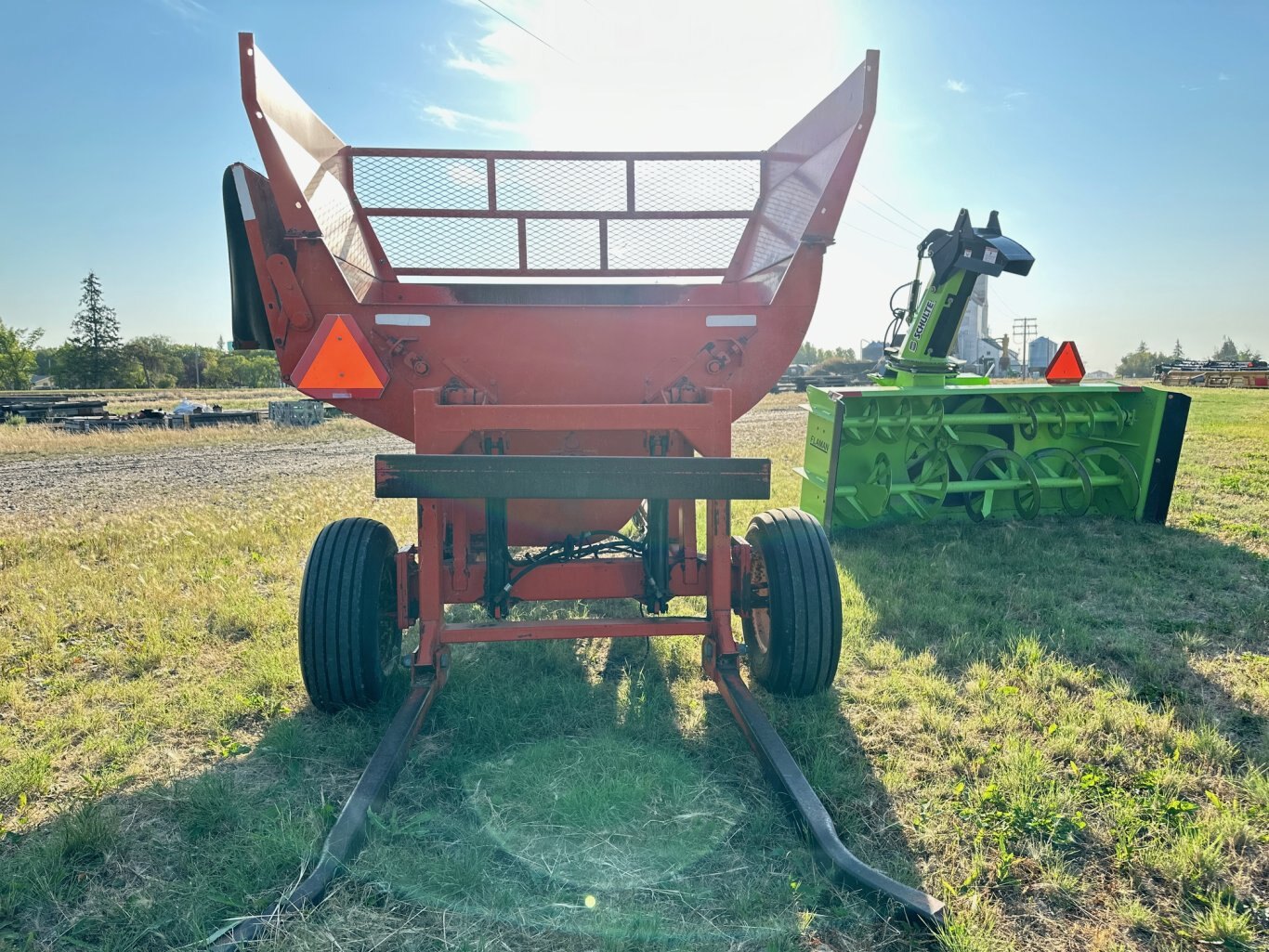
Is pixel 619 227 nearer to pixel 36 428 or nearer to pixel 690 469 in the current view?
pixel 690 469

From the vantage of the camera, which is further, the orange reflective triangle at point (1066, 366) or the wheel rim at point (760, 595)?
the orange reflective triangle at point (1066, 366)

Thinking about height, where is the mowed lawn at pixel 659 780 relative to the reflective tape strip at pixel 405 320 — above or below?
below

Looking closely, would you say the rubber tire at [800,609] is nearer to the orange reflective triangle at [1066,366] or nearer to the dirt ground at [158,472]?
the orange reflective triangle at [1066,366]

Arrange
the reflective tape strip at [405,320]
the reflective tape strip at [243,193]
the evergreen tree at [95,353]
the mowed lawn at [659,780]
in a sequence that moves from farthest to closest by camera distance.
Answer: the evergreen tree at [95,353], the reflective tape strip at [405,320], the reflective tape strip at [243,193], the mowed lawn at [659,780]

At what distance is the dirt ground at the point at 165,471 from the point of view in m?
9.08

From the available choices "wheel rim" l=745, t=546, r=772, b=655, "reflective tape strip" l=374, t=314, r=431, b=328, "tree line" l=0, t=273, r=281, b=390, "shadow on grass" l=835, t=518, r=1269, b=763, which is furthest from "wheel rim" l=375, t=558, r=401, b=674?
"tree line" l=0, t=273, r=281, b=390

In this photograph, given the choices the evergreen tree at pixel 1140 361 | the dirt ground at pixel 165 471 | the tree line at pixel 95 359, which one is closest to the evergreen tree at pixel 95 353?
the tree line at pixel 95 359

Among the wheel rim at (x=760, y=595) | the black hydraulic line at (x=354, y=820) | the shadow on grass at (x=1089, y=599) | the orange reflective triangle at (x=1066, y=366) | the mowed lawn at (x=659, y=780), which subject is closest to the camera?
the black hydraulic line at (x=354, y=820)

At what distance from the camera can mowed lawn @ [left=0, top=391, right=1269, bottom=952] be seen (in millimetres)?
2119

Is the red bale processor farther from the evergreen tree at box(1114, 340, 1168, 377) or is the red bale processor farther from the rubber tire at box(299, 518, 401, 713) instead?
the evergreen tree at box(1114, 340, 1168, 377)

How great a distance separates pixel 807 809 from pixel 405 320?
7.39ft

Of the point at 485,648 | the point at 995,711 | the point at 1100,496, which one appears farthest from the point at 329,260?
the point at 1100,496

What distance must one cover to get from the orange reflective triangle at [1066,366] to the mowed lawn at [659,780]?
2.23 metres

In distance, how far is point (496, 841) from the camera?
7.97ft
